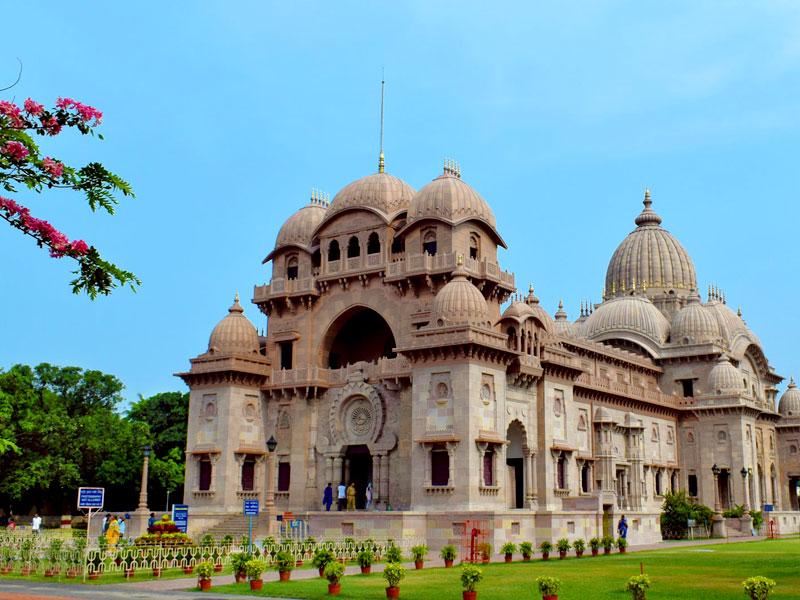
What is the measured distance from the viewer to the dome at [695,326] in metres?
75.3

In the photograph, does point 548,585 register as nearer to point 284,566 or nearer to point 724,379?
point 284,566

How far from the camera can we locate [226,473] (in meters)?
Result: 49.9

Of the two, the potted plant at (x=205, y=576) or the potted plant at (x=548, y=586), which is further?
the potted plant at (x=205, y=576)

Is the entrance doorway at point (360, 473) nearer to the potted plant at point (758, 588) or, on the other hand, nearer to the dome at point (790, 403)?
the potted plant at point (758, 588)

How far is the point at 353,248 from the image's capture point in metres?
53.1

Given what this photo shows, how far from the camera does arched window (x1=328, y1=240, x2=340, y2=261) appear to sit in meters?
53.5

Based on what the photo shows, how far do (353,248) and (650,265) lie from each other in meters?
43.5

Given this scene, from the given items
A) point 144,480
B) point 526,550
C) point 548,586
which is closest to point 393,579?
point 548,586

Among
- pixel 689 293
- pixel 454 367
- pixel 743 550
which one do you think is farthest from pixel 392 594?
pixel 689 293

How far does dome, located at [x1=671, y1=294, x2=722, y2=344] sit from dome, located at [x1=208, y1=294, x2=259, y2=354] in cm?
3910

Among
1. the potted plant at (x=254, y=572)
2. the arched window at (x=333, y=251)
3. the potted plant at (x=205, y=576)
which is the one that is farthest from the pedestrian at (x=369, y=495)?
the potted plant at (x=205, y=576)

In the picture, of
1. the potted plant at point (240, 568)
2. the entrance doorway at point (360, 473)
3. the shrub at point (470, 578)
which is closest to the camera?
the shrub at point (470, 578)

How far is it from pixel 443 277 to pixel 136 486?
31930 millimetres

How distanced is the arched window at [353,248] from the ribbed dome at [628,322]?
33036 mm
